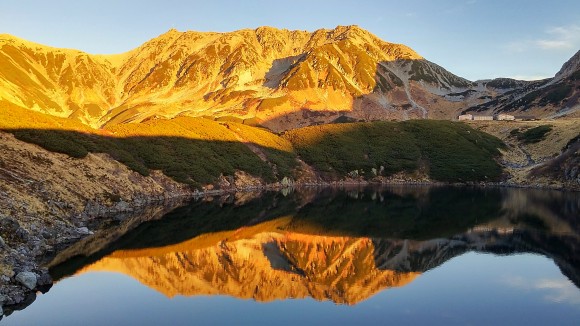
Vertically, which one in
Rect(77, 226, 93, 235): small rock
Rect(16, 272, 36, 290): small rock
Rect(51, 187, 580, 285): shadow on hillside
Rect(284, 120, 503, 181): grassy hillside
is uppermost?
Rect(284, 120, 503, 181): grassy hillside

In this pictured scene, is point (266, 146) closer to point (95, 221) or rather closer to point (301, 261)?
point (95, 221)

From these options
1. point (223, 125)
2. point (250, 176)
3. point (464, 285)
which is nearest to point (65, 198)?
point (464, 285)

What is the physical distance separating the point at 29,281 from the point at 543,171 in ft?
400

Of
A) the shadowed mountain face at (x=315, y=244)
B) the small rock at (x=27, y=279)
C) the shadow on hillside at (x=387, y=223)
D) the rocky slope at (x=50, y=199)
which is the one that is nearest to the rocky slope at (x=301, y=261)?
the shadowed mountain face at (x=315, y=244)

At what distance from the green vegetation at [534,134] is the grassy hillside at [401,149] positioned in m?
8.33

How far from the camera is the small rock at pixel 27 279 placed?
2888cm

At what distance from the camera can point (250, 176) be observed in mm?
112188

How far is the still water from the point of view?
2800cm

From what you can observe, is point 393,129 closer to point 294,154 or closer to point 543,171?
point 294,154

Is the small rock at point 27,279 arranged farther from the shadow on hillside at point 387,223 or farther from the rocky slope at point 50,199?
the shadow on hillside at point 387,223

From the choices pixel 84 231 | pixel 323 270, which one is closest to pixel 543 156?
pixel 323 270

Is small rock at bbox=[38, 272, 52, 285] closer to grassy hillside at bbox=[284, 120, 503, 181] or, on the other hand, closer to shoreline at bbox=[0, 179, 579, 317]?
shoreline at bbox=[0, 179, 579, 317]

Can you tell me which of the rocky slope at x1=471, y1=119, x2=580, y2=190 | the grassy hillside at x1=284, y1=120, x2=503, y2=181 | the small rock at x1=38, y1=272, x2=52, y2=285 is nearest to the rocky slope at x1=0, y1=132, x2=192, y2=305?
the small rock at x1=38, y1=272, x2=52, y2=285

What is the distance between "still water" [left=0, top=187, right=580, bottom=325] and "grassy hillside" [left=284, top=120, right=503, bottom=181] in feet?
A: 190
